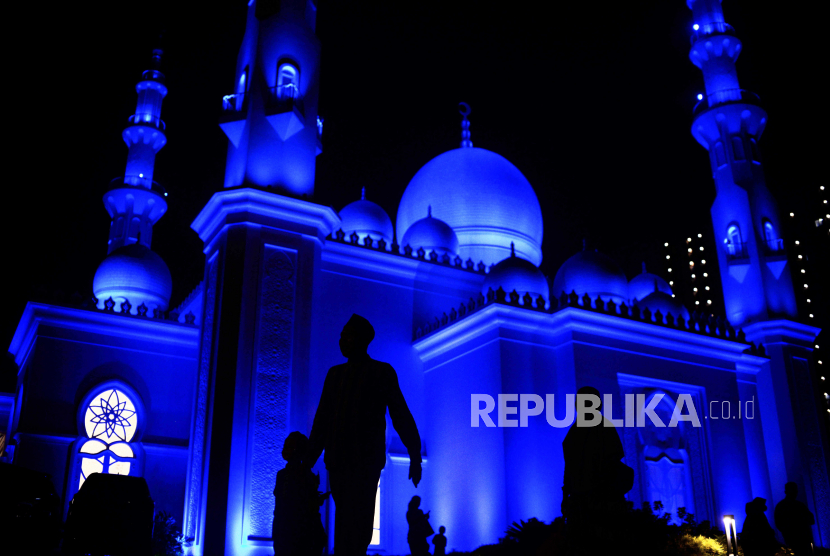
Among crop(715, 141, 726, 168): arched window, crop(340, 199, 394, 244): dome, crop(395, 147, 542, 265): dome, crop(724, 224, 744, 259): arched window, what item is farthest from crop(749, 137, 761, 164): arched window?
crop(340, 199, 394, 244): dome

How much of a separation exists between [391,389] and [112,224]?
52.3ft

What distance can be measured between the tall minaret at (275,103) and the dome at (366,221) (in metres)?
3.56

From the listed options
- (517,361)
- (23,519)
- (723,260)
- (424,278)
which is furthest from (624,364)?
(23,519)

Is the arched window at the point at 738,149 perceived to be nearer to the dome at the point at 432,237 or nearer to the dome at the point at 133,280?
the dome at the point at 432,237

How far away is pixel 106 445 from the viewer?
13.2 m

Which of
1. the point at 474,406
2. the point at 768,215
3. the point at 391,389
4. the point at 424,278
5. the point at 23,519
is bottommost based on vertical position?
the point at 23,519

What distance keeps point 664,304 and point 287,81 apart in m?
8.28

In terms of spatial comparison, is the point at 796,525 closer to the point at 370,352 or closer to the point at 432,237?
the point at 370,352

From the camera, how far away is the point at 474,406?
13023 mm

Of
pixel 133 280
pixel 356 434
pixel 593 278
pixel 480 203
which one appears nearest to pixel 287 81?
pixel 133 280

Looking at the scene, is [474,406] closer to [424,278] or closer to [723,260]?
[424,278]

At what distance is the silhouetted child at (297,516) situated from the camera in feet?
17.2

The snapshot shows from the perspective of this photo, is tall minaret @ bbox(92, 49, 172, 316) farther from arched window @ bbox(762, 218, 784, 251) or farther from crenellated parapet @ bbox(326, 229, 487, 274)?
arched window @ bbox(762, 218, 784, 251)

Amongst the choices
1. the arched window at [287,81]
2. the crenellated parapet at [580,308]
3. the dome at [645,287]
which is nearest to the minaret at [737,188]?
the dome at [645,287]
